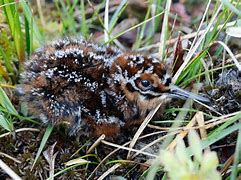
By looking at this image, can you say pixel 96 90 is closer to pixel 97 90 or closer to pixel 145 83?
pixel 97 90

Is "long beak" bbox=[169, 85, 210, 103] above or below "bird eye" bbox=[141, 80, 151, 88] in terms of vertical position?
below

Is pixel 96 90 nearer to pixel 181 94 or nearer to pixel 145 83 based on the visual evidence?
pixel 145 83

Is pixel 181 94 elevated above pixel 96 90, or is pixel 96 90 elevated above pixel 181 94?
pixel 96 90

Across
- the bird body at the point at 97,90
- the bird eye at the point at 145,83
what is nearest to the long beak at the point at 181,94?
the bird body at the point at 97,90

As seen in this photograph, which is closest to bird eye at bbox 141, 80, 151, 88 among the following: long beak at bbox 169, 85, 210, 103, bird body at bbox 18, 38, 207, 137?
bird body at bbox 18, 38, 207, 137

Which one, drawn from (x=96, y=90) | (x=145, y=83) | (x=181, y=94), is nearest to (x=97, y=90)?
(x=96, y=90)

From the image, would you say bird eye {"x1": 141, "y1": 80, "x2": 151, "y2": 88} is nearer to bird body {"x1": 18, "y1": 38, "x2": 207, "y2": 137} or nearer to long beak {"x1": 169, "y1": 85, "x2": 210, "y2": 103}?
bird body {"x1": 18, "y1": 38, "x2": 207, "y2": 137}

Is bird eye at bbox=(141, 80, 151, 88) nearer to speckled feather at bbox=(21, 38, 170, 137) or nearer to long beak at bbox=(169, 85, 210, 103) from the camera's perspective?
speckled feather at bbox=(21, 38, 170, 137)

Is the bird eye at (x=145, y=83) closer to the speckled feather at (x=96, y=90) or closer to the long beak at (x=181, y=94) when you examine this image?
the speckled feather at (x=96, y=90)
